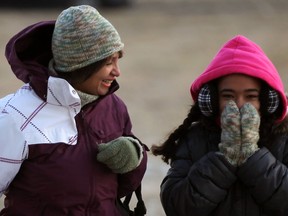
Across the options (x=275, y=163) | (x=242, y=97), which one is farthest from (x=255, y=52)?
(x=275, y=163)

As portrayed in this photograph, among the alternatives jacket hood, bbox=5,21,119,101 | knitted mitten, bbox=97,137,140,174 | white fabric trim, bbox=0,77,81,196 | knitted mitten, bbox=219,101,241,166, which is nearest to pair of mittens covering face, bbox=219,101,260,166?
knitted mitten, bbox=219,101,241,166

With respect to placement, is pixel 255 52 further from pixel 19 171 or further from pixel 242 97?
pixel 19 171

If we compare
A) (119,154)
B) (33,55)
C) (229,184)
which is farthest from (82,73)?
(229,184)

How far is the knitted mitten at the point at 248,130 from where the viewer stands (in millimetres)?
3775

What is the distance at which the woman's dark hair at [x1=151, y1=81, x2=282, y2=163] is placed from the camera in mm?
3904

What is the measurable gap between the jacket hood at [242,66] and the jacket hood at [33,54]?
70cm

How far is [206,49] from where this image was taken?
544 inches

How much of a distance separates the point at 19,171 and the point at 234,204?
95 centimetres

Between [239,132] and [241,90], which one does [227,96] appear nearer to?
[241,90]

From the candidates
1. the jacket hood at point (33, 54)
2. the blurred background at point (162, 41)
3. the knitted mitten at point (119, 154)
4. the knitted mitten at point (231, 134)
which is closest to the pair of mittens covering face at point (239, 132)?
the knitted mitten at point (231, 134)

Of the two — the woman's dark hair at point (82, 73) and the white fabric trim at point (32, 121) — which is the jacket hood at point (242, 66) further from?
the white fabric trim at point (32, 121)

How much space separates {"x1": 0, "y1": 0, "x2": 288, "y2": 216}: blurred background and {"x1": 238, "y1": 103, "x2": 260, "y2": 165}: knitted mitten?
101 inches

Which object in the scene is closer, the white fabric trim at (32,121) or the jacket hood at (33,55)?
the white fabric trim at (32,121)

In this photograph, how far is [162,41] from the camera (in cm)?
1470
